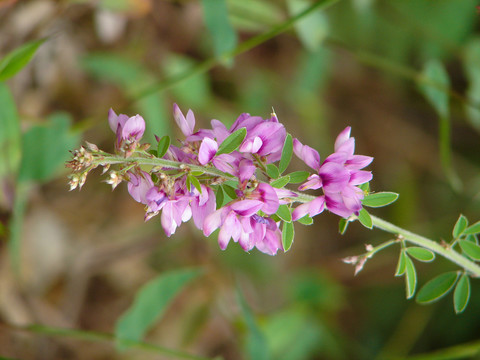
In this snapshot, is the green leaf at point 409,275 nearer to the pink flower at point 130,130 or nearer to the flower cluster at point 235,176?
the flower cluster at point 235,176

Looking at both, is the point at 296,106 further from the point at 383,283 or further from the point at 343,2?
the point at 383,283

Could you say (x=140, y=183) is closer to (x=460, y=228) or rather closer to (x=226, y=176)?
(x=226, y=176)

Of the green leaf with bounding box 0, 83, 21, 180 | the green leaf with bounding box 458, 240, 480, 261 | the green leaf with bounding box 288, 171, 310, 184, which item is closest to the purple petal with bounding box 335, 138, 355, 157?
the green leaf with bounding box 288, 171, 310, 184

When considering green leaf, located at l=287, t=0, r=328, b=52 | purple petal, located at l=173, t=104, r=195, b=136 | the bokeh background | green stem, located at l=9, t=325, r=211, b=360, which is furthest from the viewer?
the bokeh background

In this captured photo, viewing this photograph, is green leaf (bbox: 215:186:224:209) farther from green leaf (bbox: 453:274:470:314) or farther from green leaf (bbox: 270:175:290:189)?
green leaf (bbox: 453:274:470:314)

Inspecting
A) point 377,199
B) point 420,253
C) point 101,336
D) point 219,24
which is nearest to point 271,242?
point 377,199

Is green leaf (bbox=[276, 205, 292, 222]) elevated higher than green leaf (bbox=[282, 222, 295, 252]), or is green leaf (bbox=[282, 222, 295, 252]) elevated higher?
green leaf (bbox=[276, 205, 292, 222])
